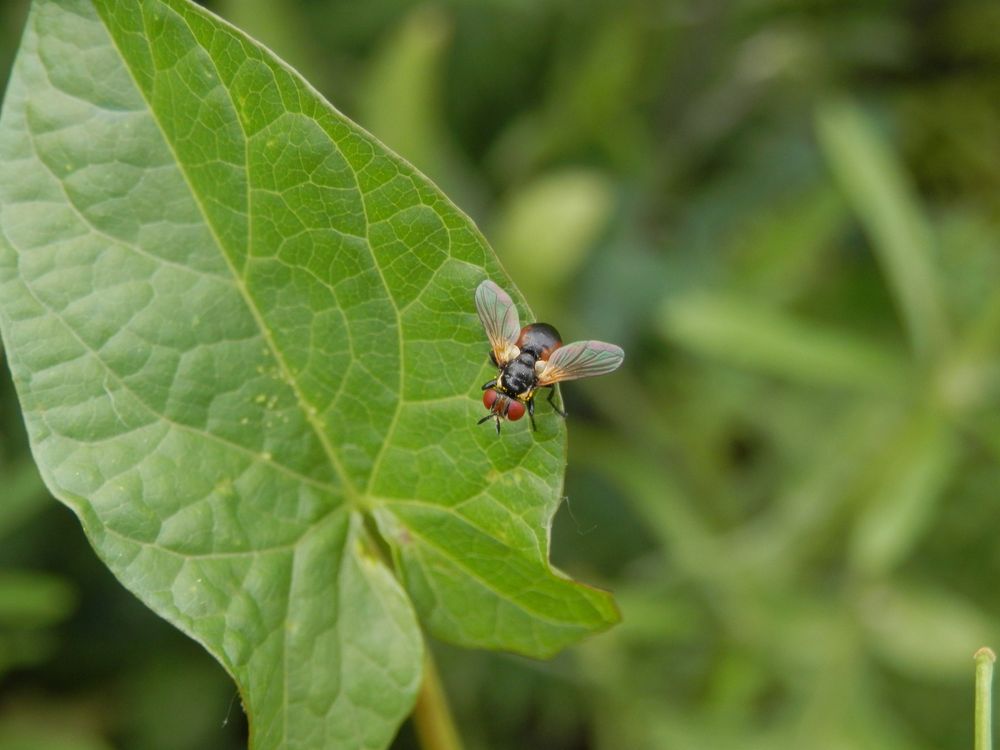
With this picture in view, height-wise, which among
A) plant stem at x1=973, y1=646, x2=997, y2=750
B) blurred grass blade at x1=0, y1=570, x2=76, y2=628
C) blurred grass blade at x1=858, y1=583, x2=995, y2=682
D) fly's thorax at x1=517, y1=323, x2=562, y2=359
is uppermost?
blurred grass blade at x1=858, y1=583, x2=995, y2=682

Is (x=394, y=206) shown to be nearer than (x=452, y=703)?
Yes

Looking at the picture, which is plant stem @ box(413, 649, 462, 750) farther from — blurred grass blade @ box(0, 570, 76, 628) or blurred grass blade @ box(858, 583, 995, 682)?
blurred grass blade @ box(858, 583, 995, 682)

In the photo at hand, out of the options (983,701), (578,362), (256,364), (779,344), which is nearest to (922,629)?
(779,344)

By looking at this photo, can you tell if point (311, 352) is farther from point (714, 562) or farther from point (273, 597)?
point (714, 562)

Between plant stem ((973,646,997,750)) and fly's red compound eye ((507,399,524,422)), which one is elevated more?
fly's red compound eye ((507,399,524,422))

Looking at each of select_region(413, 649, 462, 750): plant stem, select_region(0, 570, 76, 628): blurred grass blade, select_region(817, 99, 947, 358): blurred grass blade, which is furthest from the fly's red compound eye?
select_region(817, 99, 947, 358): blurred grass blade

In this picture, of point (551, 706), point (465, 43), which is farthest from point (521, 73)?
point (551, 706)

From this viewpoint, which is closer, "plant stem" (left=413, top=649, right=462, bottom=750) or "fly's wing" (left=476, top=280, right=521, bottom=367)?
"fly's wing" (left=476, top=280, right=521, bottom=367)
